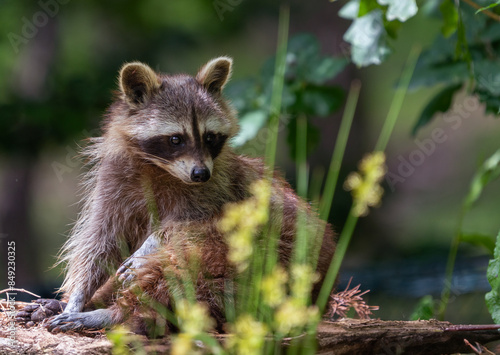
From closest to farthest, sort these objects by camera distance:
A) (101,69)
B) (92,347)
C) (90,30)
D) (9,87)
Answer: (92,347) < (9,87) < (101,69) < (90,30)

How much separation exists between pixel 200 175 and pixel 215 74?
119 centimetres

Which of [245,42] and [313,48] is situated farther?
[245,42]

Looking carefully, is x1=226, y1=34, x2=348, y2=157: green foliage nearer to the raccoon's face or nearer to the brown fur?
the brown fur

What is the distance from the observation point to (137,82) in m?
4.98

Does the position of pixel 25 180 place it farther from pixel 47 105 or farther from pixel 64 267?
pixel 64 267

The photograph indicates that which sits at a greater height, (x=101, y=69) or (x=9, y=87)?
(x=101, y=69)

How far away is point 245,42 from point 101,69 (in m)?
3.58

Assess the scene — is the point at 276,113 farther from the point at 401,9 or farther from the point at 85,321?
the point at 85,321

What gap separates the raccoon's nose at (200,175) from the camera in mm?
4473

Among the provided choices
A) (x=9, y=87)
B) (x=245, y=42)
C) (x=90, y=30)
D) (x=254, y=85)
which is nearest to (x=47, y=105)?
(x=9, y=87)

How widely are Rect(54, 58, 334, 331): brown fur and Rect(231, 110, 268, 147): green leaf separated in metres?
0.41

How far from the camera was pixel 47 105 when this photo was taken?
337 inches

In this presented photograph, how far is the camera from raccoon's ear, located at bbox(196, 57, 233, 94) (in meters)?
5.18

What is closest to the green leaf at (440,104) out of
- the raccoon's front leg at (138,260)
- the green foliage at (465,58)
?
the green foliage at (465,58)
